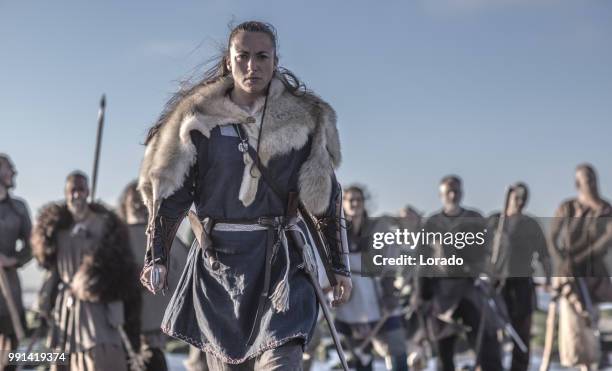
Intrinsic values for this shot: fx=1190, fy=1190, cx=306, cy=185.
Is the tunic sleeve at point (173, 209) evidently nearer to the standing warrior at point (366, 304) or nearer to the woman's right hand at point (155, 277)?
the woman's right hand at point (155, 277)

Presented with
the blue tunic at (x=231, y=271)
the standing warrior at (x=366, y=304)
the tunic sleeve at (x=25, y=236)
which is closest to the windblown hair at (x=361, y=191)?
the standing warrior at (x=366, y=304)

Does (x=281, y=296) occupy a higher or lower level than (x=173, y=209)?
lower

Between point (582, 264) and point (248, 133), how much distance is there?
6799 mm

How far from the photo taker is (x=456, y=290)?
1047 cm

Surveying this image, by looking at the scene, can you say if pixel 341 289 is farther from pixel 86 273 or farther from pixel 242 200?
pixel 86 273

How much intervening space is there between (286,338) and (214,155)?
78cm

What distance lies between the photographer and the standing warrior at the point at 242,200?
459 cm

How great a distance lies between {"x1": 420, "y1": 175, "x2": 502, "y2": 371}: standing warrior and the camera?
10344 mm

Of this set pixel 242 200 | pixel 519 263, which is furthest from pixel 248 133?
pixel 519 263

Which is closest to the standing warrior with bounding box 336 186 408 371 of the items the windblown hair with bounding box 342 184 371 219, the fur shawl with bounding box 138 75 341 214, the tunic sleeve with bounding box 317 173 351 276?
the windblown hair with bounding box 342 184 371 219

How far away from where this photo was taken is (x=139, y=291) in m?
9.10

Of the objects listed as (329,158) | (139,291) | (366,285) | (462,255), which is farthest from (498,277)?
(329,158)

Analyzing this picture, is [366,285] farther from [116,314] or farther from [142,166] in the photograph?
[142,166]

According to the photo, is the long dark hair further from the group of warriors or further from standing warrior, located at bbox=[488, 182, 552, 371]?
standing warrior, located at bbox=[488, 182, 552, 371]
